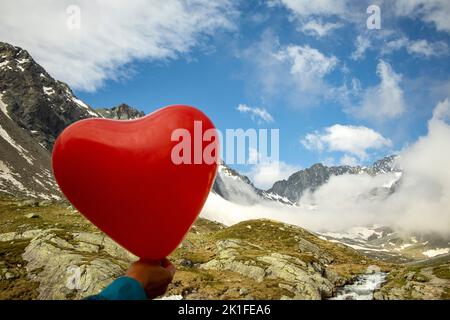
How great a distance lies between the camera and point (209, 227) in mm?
151000

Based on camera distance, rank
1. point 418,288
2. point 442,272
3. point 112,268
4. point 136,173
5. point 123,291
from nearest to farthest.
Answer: point 123,291, point 136,173, point 112,268, point 418,288, point 442,272

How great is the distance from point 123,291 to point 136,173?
5.27ft

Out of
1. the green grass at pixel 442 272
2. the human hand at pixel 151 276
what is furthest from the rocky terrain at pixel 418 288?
the human hand at pixel 151 276

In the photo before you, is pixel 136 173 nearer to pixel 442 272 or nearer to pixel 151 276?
pixel 151 276

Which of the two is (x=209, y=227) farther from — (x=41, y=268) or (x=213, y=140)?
(x=213, y=140)

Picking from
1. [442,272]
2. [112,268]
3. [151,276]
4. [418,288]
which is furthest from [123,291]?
[442,272]

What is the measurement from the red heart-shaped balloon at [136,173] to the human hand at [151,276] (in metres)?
0.51

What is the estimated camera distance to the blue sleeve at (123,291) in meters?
3.59

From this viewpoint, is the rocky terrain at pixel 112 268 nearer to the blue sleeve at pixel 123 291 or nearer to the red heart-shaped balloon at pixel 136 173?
the red heart-shaped balloon at pixel 136 173

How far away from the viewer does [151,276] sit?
4.11 metres

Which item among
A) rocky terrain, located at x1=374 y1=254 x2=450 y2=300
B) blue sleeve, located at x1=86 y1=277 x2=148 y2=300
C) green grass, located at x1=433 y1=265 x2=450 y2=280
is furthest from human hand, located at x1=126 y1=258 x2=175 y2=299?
green grass, located at x1=433 y1=265 x2=450 y2=280

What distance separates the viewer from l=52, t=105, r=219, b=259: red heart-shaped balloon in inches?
194
